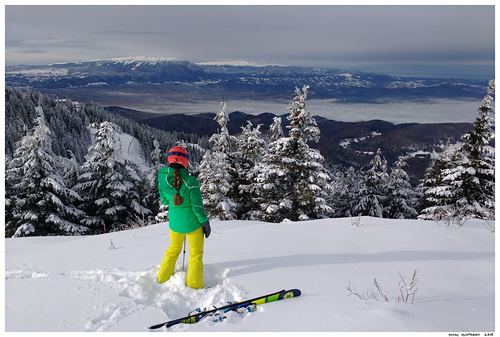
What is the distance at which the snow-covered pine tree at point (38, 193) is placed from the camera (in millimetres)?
15677

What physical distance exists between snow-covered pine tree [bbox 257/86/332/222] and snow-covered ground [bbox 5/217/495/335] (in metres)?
10.3

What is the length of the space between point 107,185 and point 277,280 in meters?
16.6

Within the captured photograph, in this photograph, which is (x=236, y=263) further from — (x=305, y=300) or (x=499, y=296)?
(x=499, y=296)

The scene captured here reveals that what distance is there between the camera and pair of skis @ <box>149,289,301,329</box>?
10.3 feet

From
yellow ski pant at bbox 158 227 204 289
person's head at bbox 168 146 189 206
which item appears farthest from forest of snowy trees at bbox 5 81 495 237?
person's head at bbox 168 146 189 206

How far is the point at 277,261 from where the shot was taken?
16.0 feet

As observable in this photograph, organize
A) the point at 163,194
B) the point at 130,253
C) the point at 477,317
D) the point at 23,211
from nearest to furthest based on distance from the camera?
the point at 477,317 → the point at 163,194 → the point at 130,253 → the point at 23,211

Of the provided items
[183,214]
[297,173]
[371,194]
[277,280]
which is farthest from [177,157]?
[371,194]

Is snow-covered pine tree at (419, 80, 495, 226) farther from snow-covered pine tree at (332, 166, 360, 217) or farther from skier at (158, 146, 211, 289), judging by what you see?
skier at (158, 146, 211, 289)

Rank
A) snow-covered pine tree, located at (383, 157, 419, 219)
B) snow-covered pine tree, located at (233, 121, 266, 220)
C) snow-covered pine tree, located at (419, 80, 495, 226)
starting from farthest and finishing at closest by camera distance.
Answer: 1. snow-covered pine tree, located at (383, 157, 419, 219)
2. snow-covered pine tree, located at (233, 121, 266, 220)
3. snow-covered pine tree, located at (419, 80, 495, 226)

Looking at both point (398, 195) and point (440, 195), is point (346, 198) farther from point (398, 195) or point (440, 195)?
point (440, 195)

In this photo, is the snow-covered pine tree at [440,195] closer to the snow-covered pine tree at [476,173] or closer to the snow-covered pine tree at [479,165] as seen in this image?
the snow-covered pine tree at [476,173]
